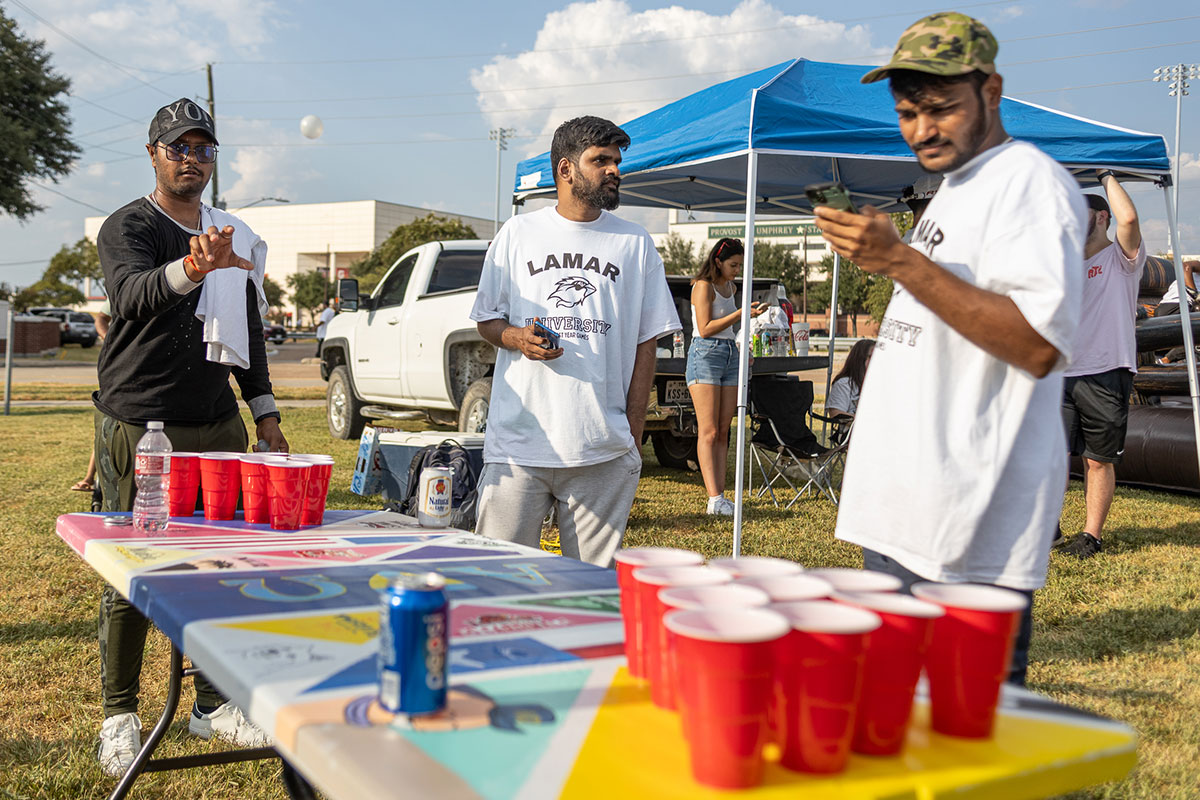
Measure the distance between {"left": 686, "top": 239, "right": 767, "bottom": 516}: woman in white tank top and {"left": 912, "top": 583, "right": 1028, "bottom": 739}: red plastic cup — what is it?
5840 millimetres

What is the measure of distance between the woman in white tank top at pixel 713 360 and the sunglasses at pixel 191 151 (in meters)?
4.48

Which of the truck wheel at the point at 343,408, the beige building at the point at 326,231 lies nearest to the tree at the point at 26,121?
the truck wheel at the point at 343,408

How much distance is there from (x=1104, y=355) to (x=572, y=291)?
4192mm

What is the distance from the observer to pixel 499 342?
3268 mm

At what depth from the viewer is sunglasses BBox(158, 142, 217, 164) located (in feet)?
9.73

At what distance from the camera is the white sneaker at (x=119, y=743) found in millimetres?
2879

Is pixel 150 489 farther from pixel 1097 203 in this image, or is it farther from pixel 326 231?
pixel 326 231

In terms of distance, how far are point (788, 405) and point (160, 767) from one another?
6.16 meters

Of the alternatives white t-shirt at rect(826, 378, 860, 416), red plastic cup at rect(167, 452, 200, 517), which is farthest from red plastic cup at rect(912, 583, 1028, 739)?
white t-shirt at rect(826, 378, 860, 416)

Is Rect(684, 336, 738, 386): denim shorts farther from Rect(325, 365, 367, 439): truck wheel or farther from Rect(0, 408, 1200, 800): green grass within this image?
Rect(325, 365, 367, 439): truck wheel

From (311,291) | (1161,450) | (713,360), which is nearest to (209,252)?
(713,360)

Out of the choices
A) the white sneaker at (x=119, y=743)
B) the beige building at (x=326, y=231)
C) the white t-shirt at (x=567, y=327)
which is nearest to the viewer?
the white sneaker at (x=119, y=743)

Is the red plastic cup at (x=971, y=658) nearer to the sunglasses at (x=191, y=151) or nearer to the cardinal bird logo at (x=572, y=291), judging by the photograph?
the cardinal bird logo at (x=572, y=291)

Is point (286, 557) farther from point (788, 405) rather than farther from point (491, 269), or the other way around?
point (788, 405)
